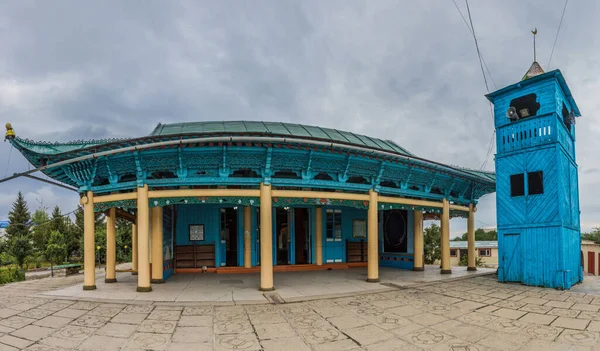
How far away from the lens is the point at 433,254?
96.9ft

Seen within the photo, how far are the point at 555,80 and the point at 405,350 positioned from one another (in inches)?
435

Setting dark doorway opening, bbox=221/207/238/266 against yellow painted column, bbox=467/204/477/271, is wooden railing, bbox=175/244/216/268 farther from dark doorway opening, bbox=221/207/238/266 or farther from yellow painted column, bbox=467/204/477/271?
yellow painted column, bbox=467/204/477/271

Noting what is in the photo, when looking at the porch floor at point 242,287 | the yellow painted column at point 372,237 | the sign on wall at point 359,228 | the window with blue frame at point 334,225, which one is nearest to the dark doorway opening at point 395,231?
the sign on wall at point 359,228

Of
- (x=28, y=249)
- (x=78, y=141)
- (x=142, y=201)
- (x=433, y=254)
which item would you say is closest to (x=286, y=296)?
(x=142, y=201)

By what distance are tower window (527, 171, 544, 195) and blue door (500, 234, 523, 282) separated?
1677 millimetres

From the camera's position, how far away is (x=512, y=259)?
39.2ft

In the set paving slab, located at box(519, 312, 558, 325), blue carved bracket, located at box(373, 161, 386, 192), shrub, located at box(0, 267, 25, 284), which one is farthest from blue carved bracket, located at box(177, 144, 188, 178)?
shrub, located at box(0, 267, 25, 284)

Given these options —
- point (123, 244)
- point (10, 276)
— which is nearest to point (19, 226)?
point (123, 244)

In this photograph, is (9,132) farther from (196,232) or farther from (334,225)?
(334,225)

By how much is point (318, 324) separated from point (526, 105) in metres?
11.1

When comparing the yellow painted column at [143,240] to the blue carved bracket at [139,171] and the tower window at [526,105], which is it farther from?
the tower window at [526,105]

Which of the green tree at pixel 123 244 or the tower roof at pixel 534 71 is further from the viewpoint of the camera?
the green tree at pixel 123 244

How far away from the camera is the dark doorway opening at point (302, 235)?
15.4m

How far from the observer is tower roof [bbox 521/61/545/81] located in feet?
41.4
